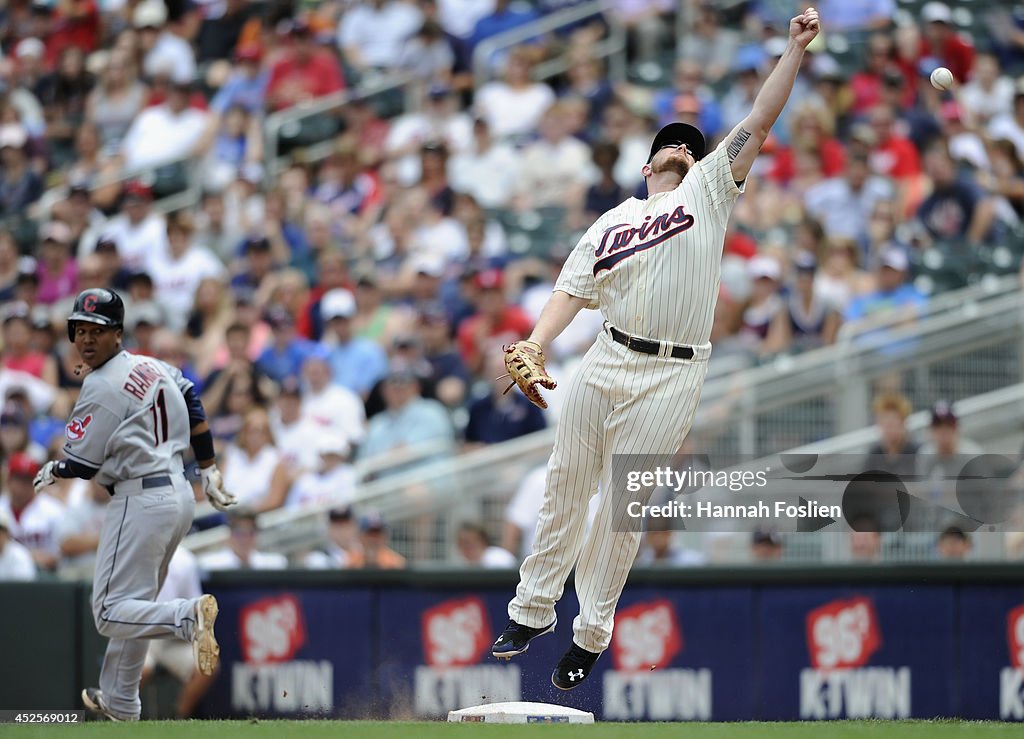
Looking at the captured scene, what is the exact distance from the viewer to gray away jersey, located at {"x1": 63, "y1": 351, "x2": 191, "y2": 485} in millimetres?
7926

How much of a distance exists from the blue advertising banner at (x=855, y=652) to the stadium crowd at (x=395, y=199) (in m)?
→ 0.66

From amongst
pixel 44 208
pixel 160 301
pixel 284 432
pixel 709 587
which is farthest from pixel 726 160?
pixel 44 208

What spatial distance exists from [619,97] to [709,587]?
5744 mm

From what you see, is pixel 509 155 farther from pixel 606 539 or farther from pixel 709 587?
pixel 606 539

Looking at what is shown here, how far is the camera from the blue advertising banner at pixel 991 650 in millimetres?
9719

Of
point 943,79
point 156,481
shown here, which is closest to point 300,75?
point 156,481

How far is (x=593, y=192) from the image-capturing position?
534 inches

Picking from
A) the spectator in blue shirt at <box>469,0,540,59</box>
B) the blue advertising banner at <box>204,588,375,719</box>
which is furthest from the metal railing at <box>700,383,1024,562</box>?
the spectator in blue shirt at <box>469,0,540,59</box>

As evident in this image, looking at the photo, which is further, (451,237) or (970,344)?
(451,237)

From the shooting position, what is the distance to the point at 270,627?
415 inches

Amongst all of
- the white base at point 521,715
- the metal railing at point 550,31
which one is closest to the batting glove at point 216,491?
the white base at point 521,715

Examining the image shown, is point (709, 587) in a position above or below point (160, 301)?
below

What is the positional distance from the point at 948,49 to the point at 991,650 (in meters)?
6.57
